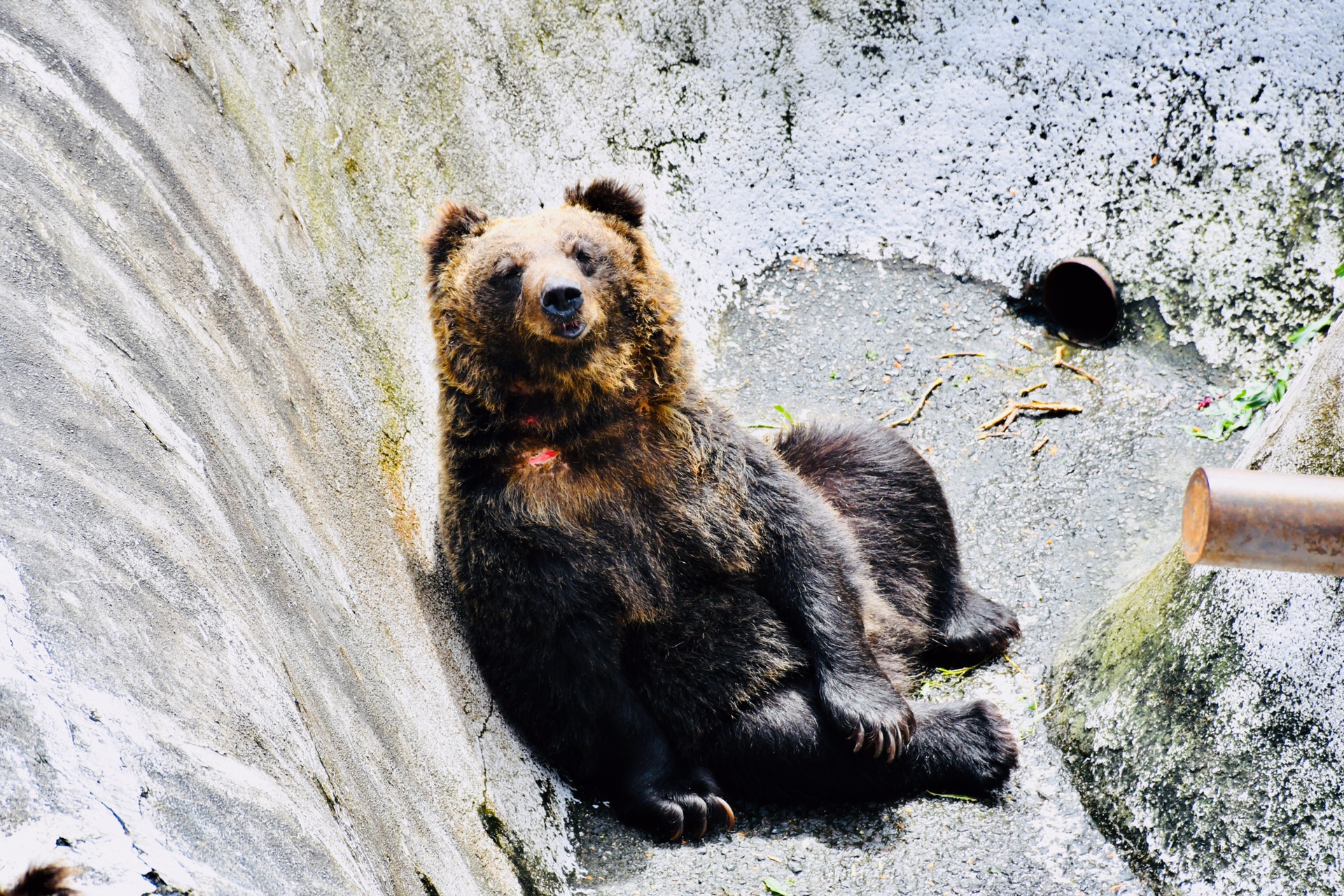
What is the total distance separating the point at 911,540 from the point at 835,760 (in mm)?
1027

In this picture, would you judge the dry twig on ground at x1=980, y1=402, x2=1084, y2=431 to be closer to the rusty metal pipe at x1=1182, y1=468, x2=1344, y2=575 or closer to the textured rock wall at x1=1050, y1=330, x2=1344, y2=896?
the textured rock wall at x1=1050, y1=330, x2=1344, y2=896

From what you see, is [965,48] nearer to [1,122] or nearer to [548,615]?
[548,615]

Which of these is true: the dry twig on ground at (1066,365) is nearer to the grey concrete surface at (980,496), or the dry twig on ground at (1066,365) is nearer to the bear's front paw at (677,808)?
the grey concrete surface at (980,496)

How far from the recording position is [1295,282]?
505 cm

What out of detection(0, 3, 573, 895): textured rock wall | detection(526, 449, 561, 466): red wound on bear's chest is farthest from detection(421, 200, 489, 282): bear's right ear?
detection(526, 449, 561, 466): red wound on bear's chest

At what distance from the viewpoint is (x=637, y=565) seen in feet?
11.8

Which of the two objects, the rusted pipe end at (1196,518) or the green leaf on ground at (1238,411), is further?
the green leaf on ground at (1238,411)

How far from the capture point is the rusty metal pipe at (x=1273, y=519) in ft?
6.36

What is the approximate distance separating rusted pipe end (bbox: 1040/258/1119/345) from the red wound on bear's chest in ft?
10.6

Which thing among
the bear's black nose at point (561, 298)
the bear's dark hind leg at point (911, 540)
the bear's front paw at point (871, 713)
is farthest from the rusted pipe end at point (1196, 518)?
the bear's dark hind leg at point (911, 540)

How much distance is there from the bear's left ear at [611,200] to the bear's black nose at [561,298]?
2.35 ft

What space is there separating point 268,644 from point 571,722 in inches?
52.6

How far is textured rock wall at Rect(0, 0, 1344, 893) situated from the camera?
200 centimetres

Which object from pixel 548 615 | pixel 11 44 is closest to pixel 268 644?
pixel 548 615
